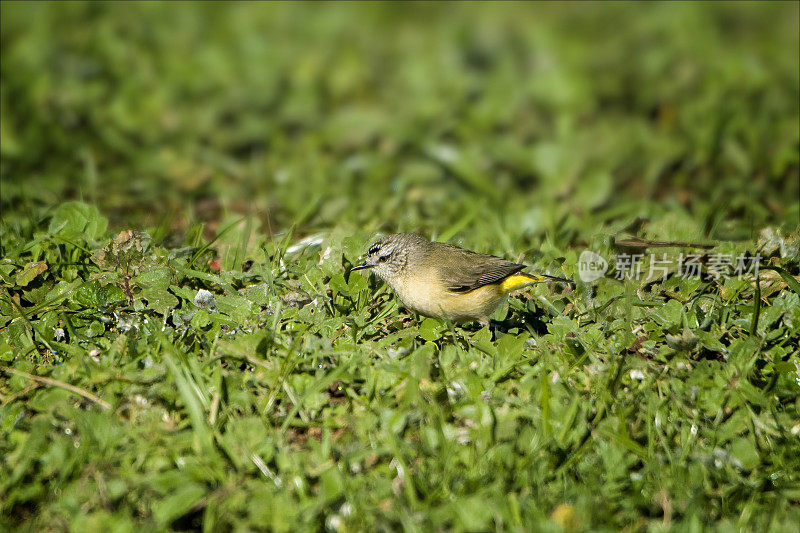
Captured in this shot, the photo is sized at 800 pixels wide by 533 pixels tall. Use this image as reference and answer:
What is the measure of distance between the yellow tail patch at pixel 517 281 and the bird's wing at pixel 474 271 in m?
0.07

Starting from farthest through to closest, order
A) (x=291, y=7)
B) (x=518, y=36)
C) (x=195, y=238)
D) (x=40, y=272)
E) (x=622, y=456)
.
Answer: (x=291, y=7) → (x=518, y=36) → (x=195, y=238) → (x=40, y=272) → (x=622, y=456)

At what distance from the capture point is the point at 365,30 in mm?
9578

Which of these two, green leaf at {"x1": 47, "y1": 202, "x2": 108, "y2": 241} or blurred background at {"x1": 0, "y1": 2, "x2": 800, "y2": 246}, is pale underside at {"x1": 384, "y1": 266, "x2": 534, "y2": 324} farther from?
green leaf at {"x1": 47, "y1": 202, "x2": 108, "y2": 241}

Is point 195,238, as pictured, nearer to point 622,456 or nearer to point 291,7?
point 622,456

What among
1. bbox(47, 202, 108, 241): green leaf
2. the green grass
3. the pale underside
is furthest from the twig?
the pale underside

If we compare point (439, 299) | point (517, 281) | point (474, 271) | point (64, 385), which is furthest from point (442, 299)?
point (64, 385)

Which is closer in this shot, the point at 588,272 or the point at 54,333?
the point at 54,333

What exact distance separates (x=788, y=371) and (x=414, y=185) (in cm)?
357

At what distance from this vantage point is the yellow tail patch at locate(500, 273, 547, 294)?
4.82 meters

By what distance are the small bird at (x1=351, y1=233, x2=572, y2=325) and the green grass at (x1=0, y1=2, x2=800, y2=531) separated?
14 centimetres

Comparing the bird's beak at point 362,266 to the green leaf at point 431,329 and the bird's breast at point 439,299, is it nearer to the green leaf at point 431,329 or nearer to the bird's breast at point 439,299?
the bird's breast at point 439,299

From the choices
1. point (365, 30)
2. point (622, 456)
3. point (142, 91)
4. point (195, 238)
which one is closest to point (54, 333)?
point (195, 238)

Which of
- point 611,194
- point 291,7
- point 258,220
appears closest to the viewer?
point 258,220

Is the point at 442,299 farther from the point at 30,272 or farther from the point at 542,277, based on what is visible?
the point at 30,272
